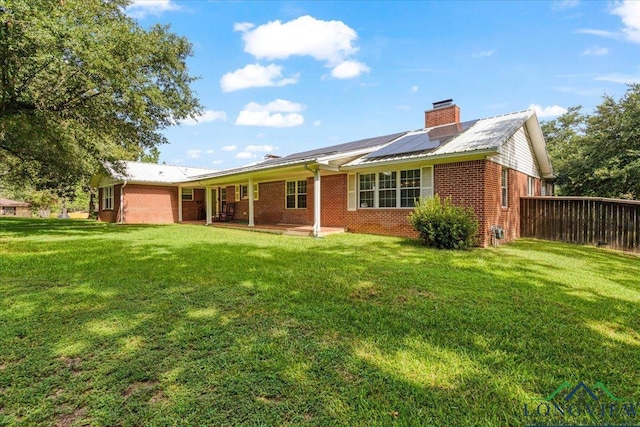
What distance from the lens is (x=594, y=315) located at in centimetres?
391

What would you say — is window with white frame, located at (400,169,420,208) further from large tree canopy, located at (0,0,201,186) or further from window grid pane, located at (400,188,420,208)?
large tree canopy, located at (0,0,201,186)

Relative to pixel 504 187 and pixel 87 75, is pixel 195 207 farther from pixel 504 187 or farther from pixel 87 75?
pixel 504 187

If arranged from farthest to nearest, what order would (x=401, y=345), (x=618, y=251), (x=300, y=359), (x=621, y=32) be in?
(x=621, y=32), (x=618, y=251), (x=401, y=345), (x=300, y=359)

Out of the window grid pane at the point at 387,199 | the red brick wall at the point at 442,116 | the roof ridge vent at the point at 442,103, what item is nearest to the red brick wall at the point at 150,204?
the window grid pane at the point at 387,199

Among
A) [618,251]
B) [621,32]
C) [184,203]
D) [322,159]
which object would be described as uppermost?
[621,32]

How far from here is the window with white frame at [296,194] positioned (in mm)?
14531

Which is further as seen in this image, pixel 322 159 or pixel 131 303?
pixel 322 159

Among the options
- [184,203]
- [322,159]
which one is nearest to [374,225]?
[322,159]

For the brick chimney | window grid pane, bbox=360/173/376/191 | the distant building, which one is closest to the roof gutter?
window grid pane, bbox=360/173/376/191

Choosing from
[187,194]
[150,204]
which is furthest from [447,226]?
[150,204]

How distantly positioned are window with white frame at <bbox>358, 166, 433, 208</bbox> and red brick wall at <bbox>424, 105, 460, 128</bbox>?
5043 mm

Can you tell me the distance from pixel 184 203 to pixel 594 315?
21.2m

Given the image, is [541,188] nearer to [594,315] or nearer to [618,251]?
[618,251]

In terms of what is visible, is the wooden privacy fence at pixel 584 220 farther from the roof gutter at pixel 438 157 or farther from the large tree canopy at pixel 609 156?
the large tree canopy at pixel 609 156
